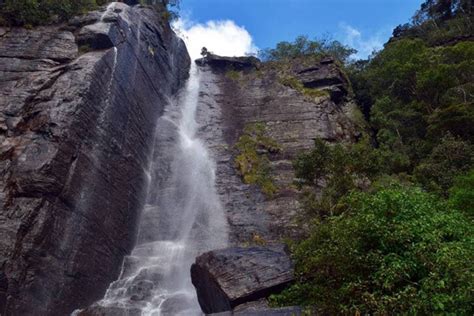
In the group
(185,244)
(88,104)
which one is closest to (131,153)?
(88,104)

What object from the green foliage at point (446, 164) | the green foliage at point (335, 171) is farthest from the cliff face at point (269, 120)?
the green foliage at point (446, 164)

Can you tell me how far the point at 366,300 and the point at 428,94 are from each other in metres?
17.2

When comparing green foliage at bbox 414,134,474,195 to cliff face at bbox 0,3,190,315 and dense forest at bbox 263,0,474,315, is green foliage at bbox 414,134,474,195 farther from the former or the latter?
cliff face at bbox 0,3,190,315

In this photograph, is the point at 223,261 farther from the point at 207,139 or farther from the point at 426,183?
the point at 207,139

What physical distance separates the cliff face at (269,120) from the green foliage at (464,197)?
20.3 ft

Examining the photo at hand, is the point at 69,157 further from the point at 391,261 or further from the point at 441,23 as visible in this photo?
the point at 441,23

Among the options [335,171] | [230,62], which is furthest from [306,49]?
[335,171]

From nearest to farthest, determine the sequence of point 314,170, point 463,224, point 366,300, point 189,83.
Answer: point 366,300, point 463,224, point 314,170, point 189,83

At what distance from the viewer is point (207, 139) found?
86.6ft

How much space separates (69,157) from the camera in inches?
627

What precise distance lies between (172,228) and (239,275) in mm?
7218

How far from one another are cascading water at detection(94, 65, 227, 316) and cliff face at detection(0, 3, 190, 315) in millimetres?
686

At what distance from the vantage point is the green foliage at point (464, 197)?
512 inches

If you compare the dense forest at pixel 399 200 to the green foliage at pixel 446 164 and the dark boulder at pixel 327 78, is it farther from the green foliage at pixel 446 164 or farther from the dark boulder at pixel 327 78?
the dark boulder at pixel 327 78
